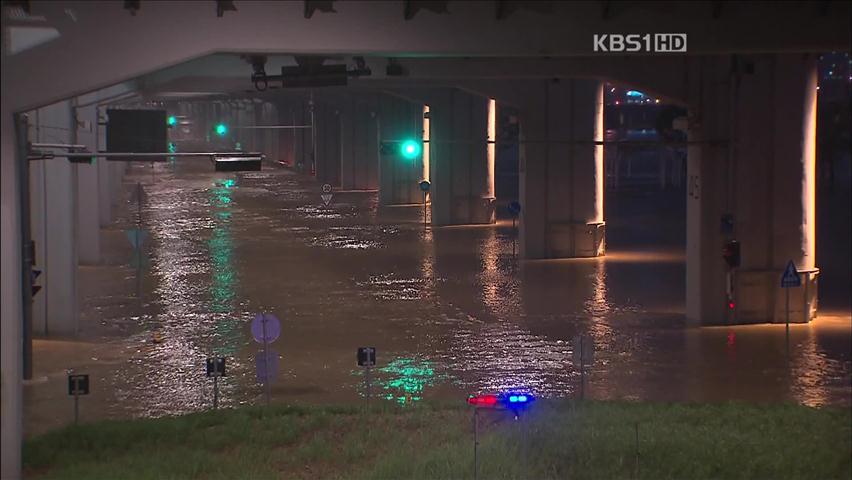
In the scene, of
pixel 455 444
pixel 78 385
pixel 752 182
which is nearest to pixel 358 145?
pixel 752 182

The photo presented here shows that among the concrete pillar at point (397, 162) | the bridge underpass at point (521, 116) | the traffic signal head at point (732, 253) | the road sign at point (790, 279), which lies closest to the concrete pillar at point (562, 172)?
the bridge underpass at point (521, 116)

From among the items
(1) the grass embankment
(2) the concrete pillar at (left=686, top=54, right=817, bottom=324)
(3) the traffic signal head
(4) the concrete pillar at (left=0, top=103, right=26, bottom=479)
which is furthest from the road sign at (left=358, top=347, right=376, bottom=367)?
(2) the concrete pillar at (left=686, top=54, right=817, bottom=324)

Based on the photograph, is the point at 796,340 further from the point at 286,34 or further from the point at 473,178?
the point at 473,178

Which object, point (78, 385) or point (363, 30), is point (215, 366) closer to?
point (78, 385)

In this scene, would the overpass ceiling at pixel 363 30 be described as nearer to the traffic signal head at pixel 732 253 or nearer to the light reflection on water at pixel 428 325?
the light reflection on water at pixel 428 325

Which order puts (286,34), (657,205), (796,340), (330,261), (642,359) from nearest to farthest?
(286,34) < (642,359) < (796,340) < (330,261) < (657,205)

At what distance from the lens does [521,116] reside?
129 feet

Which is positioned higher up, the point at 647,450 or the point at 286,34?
the point at 286,34

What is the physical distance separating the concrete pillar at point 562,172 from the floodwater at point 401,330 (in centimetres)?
142

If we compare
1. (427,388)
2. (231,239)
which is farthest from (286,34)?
(231,239)

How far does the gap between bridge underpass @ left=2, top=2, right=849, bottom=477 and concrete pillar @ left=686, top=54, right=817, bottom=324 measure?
0.10ft

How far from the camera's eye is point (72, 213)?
25.8 m

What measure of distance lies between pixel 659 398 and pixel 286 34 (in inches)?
342

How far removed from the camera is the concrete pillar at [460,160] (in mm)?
49531
